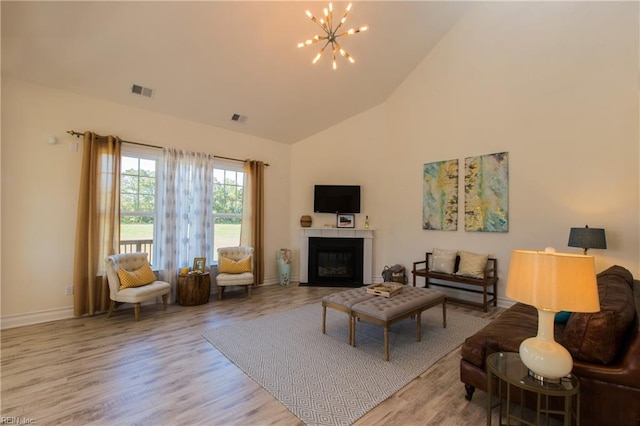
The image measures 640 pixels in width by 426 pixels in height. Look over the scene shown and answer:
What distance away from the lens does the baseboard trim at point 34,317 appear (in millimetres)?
3480

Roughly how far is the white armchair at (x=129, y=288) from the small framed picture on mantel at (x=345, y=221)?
342cm

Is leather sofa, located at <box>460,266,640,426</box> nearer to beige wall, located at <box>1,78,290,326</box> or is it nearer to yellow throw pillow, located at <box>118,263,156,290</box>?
yellow throw pillow, located at <box>118,263,156,290</box>

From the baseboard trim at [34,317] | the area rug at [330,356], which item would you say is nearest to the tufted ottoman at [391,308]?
the area rug at [330,356]

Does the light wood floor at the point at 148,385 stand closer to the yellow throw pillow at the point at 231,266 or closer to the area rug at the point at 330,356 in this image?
the area rug at the point at 330,356

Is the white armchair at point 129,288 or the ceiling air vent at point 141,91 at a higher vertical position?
the ceiling air vent at point 141,91

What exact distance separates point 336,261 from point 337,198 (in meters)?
1.37

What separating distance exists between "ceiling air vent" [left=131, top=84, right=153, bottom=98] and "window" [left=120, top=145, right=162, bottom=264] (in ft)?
2.65

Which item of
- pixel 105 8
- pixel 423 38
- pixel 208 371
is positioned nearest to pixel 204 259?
pixel 208 371

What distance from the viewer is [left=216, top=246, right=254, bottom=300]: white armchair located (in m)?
4.82

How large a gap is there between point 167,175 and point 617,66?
6.55m

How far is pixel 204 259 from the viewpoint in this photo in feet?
16.0

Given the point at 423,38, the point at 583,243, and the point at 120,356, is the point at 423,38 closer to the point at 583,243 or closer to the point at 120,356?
the point at 583,243

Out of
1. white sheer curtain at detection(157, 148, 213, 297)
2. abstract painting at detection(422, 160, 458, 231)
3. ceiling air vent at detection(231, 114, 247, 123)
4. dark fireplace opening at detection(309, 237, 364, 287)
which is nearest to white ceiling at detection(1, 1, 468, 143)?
ceiling air vent at detection(231, 114, 247, 123)

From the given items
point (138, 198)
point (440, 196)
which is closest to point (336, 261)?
point (440, 196)
